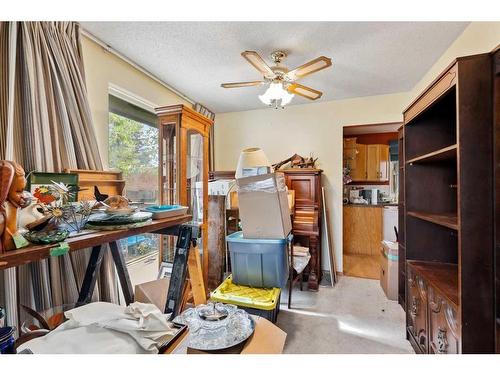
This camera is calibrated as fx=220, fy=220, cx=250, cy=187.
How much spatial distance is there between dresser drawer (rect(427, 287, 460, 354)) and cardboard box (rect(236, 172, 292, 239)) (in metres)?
1.04

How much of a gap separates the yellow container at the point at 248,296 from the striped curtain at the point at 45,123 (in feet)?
2.56

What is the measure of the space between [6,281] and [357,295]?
9.95 feet

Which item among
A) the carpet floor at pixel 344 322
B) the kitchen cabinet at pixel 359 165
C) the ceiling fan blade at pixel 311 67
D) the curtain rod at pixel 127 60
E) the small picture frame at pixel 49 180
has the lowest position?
the carpet floor at pixel 344 322

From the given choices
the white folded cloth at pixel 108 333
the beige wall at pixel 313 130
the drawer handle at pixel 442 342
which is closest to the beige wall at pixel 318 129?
the beige wall at pixel 313 130

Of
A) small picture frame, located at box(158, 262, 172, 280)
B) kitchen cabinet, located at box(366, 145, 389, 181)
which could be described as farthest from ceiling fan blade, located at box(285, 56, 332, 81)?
kitchen cabinet, located at box(366, 145, 389, 181)

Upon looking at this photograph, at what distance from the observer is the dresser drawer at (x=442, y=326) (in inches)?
44.0

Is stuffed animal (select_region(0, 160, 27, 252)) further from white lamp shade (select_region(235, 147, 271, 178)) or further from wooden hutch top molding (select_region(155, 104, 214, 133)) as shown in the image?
white lamp shade (select_region(235, 147, 271, 178))

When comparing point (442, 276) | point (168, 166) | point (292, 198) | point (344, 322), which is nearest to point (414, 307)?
point (442, 276)

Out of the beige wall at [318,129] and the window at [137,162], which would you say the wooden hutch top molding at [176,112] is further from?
the beige wall at [318,129]

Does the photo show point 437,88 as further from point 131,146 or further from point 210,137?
point 210,137

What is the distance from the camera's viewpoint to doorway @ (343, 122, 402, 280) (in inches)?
157

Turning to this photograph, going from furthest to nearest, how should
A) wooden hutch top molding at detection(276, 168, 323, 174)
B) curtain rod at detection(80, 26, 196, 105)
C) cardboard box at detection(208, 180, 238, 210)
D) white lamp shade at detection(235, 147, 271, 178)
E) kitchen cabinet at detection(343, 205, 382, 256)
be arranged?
kitchen cabinet at detection(343, 205, 382, 256), wooden hutch top molding at detection(276, 168, 323, 174), cardboard box at detection(208, 180, 238, 210), white lamp shade at detection(235, 147, 271, 178), curtain rod at detection(80, 26, 196, 105)

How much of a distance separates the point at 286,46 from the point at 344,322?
2570mm

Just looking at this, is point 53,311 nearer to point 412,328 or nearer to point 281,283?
point 281,283
